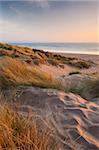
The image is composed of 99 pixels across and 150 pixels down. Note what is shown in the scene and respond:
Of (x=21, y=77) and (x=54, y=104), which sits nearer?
(x=54, y=104)

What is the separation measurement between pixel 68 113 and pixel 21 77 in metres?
1.39

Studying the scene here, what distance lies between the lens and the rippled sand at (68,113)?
2424 millimetres

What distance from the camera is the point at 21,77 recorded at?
13.6 feet

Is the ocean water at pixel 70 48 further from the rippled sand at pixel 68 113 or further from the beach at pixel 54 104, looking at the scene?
the rippled sand at pixel 68 113

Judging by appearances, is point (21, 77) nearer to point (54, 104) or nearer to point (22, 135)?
point (54, 104)

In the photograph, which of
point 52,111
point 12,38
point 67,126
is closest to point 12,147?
point 67,126

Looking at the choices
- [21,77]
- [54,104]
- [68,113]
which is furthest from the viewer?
[21,77]

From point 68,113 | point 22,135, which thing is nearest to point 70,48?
point 68,113

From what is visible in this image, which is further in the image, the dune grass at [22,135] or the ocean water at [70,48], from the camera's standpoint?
the ocean water at [70,48]

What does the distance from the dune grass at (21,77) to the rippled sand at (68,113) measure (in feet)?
0.95

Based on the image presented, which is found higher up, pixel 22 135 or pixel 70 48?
pixel 22 135

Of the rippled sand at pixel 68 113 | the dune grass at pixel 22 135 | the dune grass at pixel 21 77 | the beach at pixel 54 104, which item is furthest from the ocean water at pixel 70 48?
the dune grass at pixel 22 135

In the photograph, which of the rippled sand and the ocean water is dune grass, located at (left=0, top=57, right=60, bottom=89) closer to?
the rippled sand

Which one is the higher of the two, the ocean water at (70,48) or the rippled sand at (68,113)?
the rippled sand at (68,113)
